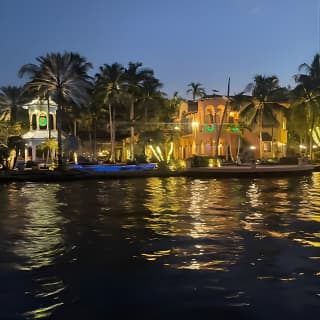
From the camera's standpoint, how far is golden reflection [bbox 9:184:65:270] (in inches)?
391

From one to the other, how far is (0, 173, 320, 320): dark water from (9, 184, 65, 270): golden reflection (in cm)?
3

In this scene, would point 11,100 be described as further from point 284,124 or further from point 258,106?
point 284,124

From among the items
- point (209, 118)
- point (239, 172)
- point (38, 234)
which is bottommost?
point (38, 234)

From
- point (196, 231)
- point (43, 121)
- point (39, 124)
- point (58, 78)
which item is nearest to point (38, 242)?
point (196, 231)

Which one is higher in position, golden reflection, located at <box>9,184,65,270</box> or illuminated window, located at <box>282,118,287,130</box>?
illuminated window, located at <box>282,118,287,130</box>

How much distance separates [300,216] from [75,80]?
115 ft

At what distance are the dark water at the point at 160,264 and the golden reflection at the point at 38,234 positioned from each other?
25 millimetres

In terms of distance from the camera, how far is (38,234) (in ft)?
42.5

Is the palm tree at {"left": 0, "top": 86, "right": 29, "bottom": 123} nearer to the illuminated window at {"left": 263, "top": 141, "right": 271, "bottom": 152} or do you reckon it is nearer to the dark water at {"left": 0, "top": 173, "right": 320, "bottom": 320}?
the illuminated window at {"left": 263, "top": 141, "right": 271, "bottom": 152}

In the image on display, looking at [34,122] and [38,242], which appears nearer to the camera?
[38,242]

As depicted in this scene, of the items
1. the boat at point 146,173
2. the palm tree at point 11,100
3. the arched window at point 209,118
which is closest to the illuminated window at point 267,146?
the arched window at point 209,118

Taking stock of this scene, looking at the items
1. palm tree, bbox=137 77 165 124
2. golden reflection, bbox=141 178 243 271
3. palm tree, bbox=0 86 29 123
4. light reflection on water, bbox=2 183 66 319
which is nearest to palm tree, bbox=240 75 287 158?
palm tree, bbox=137 77 165 124

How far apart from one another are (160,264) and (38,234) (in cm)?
485

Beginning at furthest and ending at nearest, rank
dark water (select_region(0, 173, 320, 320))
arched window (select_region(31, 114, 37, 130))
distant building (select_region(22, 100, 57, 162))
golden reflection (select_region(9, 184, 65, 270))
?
arched window (select_region(31, 114, 37, 130))
distant building (select_region(22, 100, 57, 162))
golden reflection (select_region(9, 184, 65, 270))
dark water (select_region(0, 173, 320, 320))
